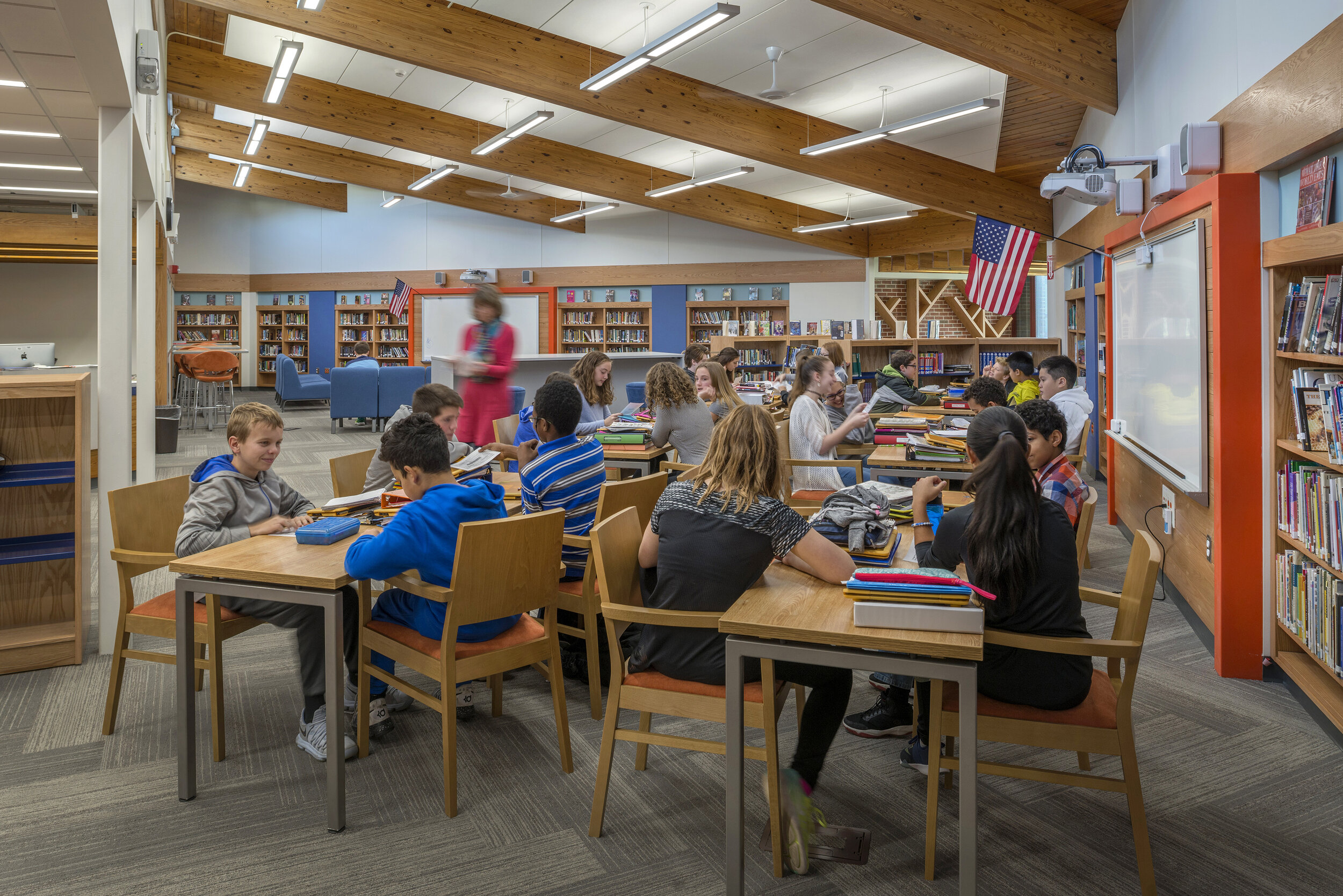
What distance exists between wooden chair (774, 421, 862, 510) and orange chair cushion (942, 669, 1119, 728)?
45.4 inches

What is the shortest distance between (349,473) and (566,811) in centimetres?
202

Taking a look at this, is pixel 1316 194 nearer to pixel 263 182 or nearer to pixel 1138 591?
pixel 1138 591

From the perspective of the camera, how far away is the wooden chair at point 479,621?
2410 millimetres

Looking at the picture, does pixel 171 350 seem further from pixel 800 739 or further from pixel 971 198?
pixel 800 739

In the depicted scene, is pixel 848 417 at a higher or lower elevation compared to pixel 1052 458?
higher

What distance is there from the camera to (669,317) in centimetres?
1661

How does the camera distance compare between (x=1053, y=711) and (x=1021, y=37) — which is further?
(x=1021, y=37)

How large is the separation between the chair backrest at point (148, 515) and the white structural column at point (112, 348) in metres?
0.77

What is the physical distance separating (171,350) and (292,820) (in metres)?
10.9

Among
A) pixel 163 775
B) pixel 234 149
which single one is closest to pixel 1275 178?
pixel 163 775

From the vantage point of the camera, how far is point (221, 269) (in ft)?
59.8

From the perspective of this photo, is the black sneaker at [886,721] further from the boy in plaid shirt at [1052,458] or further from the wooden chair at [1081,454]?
the wooden chair at [1081,454]

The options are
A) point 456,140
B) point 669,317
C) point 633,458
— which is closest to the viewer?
point 633,458

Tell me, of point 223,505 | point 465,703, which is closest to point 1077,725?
point 465,703
